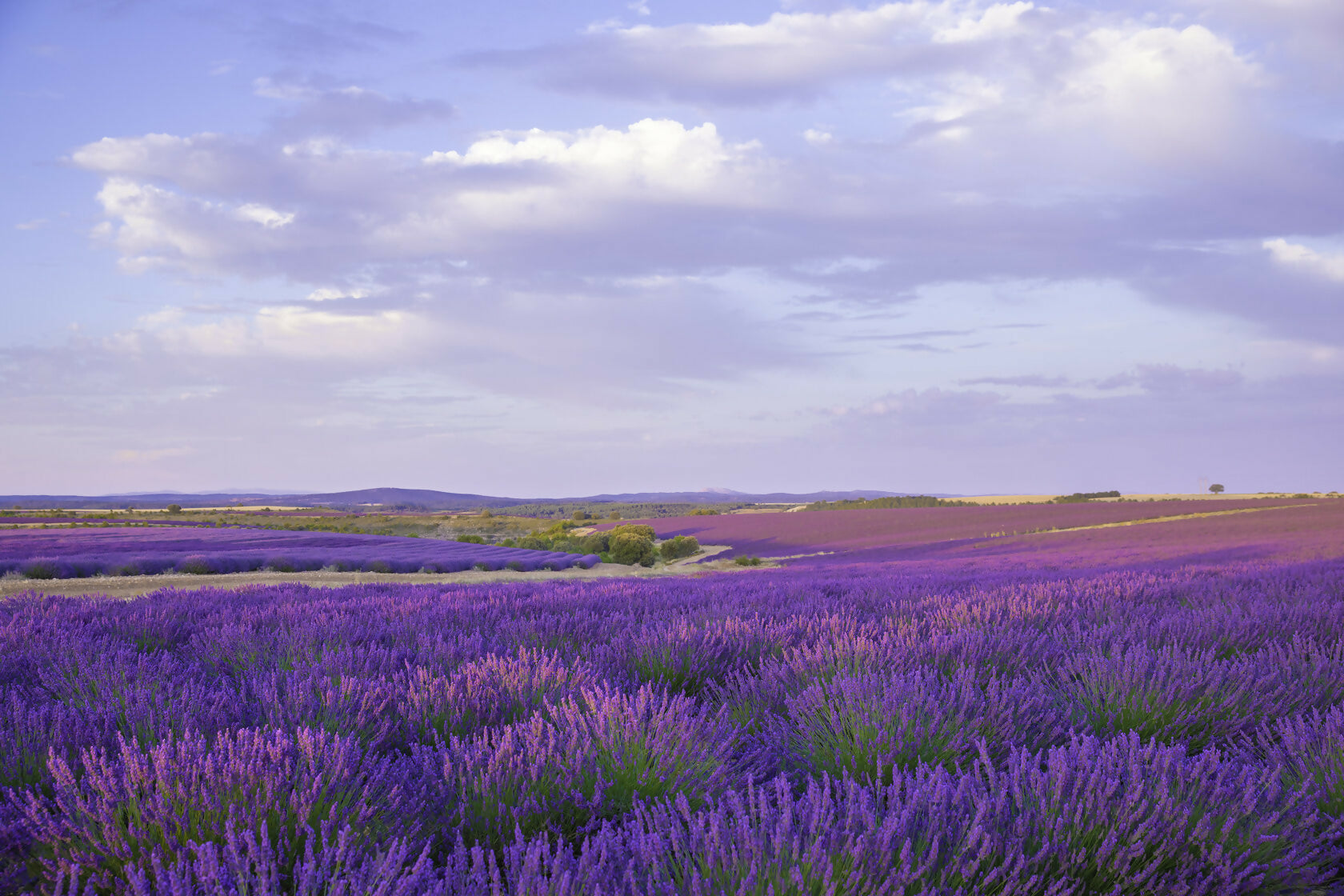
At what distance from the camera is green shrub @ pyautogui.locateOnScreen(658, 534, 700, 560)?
26.5 metres

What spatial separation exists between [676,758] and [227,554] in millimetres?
17185

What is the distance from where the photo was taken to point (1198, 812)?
1.67 m

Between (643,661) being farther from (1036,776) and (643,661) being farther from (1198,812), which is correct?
(1198,812)

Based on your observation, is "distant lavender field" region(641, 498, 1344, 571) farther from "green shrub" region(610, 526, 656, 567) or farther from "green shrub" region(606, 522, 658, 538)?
"green shrub" region(606, 522, 658, 538)

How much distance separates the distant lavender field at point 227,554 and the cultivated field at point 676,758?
1113 centimetres

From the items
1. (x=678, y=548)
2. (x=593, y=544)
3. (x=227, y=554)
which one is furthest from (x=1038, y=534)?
(x=227, y=554)

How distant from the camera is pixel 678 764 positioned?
197 cm

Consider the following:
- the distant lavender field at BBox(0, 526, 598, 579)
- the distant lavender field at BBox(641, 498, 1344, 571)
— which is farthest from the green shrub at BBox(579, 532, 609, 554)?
the distant lavender field at BBox(0, 526, 598, 579)

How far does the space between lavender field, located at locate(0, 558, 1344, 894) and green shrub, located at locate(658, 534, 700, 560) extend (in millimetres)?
22396

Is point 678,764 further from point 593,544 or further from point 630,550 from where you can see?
point 593,544

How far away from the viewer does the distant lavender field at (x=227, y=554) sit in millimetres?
13648

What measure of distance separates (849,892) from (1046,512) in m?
33.8

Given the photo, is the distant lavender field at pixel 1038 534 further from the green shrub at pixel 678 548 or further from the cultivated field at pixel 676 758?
the cultivated field at pixel 676 758

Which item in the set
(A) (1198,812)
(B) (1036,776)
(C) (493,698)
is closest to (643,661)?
(C) (493,698)
